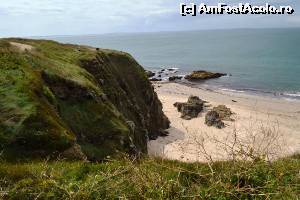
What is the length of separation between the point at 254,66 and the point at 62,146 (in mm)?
98920

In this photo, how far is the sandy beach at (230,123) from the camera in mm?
33312

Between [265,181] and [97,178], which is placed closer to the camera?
[265,181]

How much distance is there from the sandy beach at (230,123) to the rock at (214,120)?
628 mm

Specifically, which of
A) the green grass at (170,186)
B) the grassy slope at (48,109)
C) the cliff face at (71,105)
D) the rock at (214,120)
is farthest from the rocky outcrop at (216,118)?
the green grass at (170,186)

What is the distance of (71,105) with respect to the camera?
2548cm

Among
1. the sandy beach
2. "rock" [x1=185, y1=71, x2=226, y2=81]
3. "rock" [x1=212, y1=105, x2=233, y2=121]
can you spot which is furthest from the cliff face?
"rock" [x1=185, y1=71, x2=226, y2=81]

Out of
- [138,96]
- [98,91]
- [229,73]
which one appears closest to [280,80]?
[229,73]

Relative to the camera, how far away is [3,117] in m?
18.7

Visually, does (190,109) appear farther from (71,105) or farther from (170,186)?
(170,186)

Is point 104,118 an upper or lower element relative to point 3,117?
lower

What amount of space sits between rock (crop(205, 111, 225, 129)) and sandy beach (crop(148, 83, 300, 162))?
63 cm

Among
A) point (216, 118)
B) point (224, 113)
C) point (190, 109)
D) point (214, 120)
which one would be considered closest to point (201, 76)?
point (224, 113)

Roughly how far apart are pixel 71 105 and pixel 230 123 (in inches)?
1013

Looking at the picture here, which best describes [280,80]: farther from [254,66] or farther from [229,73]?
[254,66]
